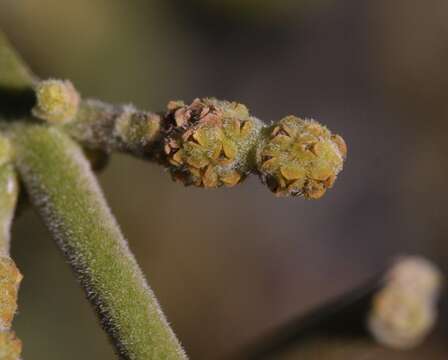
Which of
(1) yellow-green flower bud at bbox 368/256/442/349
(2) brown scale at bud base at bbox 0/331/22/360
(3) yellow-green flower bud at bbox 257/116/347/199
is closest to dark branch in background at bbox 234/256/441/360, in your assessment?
(1) yellow-green flower bud at bbox 368/256/442/349

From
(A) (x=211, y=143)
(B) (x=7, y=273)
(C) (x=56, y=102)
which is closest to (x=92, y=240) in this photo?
(B) (x=7, y=273)

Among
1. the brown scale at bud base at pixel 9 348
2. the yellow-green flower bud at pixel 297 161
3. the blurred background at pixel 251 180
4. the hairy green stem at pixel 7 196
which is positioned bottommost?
the brown scale at bud base at pixel 9 348

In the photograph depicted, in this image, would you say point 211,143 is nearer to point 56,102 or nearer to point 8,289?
point 8,289

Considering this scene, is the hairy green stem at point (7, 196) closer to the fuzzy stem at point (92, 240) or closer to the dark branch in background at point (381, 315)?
the fuzzy stem at point (92, 240)

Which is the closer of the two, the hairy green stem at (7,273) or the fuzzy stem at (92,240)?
the hairy green stem at (7,273)

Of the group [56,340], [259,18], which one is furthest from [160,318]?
[259,18]

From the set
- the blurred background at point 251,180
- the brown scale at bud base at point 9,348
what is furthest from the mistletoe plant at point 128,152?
the blurred background at point 251,180
